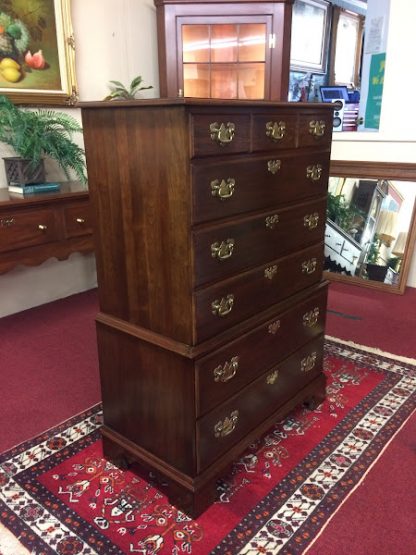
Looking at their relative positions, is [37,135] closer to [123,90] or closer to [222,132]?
[123,90]

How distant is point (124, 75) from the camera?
139 inches

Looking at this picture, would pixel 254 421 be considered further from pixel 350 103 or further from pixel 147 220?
pixel 350 103

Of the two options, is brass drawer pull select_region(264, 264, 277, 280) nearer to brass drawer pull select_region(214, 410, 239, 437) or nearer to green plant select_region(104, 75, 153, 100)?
brass drawer pull select_region(214, 410, 239, 437)

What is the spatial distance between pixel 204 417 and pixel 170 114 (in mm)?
922

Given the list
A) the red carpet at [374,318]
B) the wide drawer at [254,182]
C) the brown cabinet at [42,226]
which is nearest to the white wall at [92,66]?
the brown cabinet at [42,226]

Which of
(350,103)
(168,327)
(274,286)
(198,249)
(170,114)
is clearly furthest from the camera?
(350,103)

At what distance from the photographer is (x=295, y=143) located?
5.62 feet

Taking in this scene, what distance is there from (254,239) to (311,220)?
414mm

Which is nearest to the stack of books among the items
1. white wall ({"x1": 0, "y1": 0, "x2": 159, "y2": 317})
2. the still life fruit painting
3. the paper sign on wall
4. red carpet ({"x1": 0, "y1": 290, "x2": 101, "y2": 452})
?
white wall ({"x1": 0, "y1": 0, "x2": 159, "y2": 317})

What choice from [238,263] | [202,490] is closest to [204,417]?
[202,490]

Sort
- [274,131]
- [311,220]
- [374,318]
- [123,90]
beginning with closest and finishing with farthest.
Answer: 1. [274,131]
2. [311,220]
3. [374,318]
4. [123,90]

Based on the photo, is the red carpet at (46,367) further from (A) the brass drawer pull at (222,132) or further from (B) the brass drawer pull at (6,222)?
(A) the brass drawer pull at (222,132)

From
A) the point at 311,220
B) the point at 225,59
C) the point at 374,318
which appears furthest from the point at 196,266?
the point at 225,59

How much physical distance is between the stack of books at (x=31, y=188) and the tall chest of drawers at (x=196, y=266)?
131 centimetres
